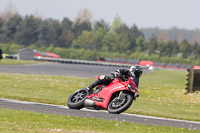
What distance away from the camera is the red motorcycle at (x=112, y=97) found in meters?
13.6

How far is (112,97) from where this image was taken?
14078 mm

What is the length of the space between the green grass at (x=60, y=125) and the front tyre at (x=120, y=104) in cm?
82

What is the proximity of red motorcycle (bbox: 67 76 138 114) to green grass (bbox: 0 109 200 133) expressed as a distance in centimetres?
108

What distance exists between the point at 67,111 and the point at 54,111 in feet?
1.51

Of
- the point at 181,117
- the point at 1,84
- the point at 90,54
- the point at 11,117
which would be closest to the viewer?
the point at 11,117

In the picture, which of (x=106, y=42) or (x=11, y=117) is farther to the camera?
(x=106, y=42)

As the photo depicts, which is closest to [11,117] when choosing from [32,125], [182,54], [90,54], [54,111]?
[32,125]

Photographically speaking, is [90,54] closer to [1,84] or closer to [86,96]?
[1,84]

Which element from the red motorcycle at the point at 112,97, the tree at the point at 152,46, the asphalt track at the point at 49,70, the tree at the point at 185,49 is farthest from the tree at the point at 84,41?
the red motorcycle at the point at 112,97

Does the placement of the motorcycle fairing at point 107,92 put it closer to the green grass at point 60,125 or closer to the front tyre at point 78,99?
the front tyre at point 78,99

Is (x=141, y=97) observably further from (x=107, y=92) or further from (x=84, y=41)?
(x=84, y=41)

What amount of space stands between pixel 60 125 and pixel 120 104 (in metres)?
3.17

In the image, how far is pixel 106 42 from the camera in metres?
147

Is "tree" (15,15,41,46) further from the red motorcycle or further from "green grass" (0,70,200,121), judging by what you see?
the red motorcycle
